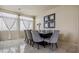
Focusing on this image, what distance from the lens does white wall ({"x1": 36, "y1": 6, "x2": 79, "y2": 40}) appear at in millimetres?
4371

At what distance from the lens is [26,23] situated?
4617 millimetres

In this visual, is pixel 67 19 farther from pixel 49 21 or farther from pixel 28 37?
pixel 28 37

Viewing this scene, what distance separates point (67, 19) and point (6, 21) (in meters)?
3.62

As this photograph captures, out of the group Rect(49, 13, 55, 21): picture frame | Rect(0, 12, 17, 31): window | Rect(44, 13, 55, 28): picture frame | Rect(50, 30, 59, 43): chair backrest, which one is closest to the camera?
Rect(50, 30, 59, 43): chair backrest

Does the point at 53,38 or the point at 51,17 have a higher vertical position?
the point at 51,17

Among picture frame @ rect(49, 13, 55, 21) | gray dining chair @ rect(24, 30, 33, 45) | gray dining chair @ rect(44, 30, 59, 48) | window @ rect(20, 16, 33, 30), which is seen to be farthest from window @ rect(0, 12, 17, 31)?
gray dining chair @ rect(44, 30, 59, 48)

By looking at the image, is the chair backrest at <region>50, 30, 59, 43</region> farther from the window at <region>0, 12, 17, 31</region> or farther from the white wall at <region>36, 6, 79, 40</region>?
the window at <region>0, 12, 17, 31</region>

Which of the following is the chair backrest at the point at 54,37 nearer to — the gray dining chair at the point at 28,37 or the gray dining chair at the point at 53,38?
the gray dining chair at the point at 53,38

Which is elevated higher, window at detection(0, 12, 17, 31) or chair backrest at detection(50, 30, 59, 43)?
window at detection(0, 12, 17, 31)

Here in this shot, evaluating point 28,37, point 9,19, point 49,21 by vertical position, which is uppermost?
point 9,19

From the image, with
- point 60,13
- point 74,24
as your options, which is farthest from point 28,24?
point 74,24

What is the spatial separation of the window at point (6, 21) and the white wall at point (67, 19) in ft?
5.09

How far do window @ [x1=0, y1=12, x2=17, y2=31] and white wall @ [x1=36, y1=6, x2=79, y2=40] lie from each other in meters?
1.55

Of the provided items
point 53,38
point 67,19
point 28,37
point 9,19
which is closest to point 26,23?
point 28,37
